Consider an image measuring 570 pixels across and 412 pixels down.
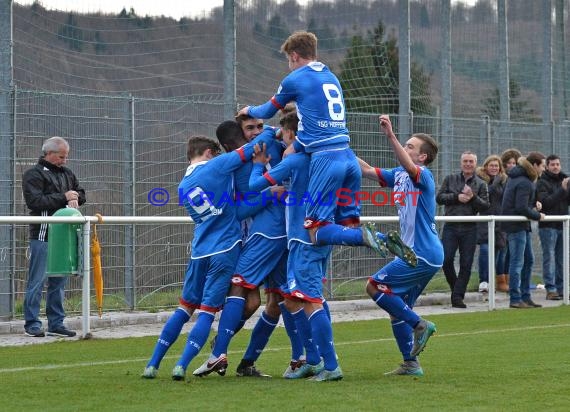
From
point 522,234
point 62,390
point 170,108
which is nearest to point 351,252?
point 522,234

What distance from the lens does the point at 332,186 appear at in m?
8.46

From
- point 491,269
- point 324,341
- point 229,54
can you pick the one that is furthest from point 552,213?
point 324,341

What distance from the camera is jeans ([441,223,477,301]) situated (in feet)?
53.3

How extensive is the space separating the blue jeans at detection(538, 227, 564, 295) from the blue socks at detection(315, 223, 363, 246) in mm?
9616

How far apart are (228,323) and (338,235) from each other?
1095mm

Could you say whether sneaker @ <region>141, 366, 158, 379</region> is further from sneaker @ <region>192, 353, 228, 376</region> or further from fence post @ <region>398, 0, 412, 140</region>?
fence post @ <region>398, 0, 412, 140</region>

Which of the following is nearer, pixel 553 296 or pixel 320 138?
pixel 320 138

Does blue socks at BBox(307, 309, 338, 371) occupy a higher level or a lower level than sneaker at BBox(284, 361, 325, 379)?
higher

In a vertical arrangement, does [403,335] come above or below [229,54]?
below

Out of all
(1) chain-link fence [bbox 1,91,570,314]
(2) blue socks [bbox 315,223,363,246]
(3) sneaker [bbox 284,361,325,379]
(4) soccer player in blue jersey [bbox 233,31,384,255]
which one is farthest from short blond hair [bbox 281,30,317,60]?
(1) chain-link fence [bbox 1,91,570,314]

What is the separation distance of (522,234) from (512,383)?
340 inches

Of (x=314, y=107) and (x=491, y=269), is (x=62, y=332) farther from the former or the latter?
(x=491, y=269)

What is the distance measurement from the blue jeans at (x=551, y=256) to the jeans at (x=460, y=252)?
5.07 ft

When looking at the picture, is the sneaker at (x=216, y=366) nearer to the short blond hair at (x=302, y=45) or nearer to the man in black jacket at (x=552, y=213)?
the short blond hair at (x=302, y=45)
